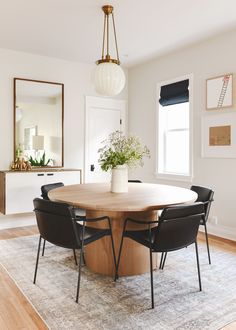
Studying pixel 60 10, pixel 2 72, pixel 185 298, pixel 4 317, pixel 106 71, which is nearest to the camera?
pixel 4 317

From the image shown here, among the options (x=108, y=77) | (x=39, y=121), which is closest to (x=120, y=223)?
(x=108, y=77)

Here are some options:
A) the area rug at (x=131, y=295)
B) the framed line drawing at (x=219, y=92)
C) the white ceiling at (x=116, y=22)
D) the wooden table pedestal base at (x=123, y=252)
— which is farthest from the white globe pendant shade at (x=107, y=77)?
the area rug at (x=131, y=295)

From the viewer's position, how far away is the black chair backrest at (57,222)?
226cm

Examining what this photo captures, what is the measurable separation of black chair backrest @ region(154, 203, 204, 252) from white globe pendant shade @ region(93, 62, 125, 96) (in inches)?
56.8

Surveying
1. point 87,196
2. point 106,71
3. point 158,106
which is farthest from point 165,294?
point 158,106

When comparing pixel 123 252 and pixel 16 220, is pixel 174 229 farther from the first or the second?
pixel 16 220

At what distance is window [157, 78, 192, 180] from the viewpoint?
4.66m

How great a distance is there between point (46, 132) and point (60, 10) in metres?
2.02

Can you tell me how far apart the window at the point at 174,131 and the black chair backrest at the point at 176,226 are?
226 cm

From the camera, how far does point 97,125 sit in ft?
18.0

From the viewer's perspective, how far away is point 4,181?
13.8ft

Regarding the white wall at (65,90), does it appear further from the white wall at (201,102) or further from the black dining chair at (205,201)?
the black dining chair at (205,201)

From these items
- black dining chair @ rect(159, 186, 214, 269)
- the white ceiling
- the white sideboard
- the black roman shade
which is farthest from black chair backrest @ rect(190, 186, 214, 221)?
the white sideboard

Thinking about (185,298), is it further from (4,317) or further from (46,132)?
(46,132)
